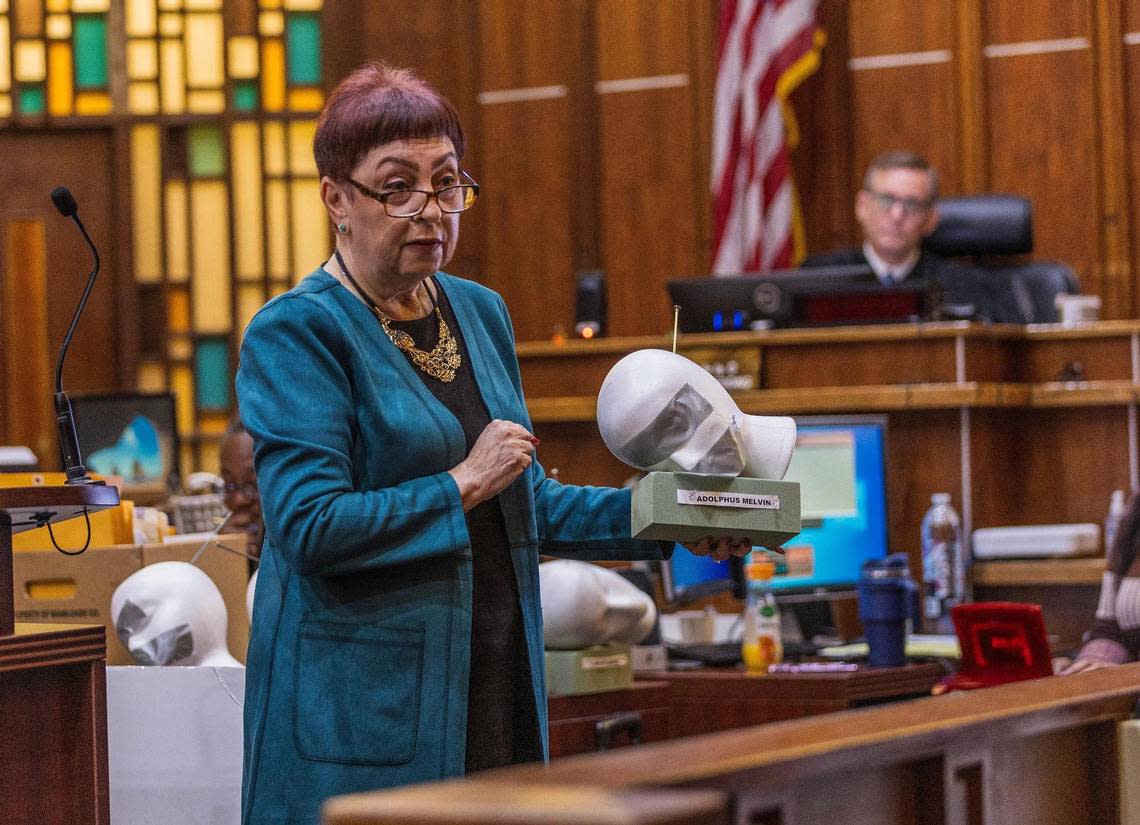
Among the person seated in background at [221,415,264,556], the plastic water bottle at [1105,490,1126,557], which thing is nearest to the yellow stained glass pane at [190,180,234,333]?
the person seated in background at [221,415,264,556]

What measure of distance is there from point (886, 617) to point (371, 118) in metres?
1.91

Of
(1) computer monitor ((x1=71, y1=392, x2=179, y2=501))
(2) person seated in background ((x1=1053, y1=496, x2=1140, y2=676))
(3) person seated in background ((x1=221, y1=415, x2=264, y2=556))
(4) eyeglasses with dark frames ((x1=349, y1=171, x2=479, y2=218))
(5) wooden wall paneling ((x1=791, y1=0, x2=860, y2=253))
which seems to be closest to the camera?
(4) eyeglasses with dark frames ((x1=349, y1=171, x2=479, y2=218))

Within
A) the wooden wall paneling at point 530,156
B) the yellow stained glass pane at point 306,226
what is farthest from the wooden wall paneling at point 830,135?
the yellow stained glass pane at point 306,226

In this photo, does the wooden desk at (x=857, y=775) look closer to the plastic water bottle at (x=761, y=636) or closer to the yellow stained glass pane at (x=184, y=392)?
the plastic water bottle at (x=761, y=636)

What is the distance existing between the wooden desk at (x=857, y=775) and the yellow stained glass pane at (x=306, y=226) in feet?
19.4

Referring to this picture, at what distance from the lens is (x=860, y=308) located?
186 inches

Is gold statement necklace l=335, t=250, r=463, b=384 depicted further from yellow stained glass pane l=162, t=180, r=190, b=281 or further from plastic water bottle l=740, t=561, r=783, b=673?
yellow stained glass pane l=162, t=180, r=190, b=281

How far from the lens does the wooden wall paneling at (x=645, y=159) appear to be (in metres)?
7.36

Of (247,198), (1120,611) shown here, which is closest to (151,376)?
(247,198)

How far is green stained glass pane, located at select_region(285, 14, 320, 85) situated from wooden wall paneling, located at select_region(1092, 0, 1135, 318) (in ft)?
11.0

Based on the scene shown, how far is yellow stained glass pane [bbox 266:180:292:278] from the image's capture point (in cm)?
759

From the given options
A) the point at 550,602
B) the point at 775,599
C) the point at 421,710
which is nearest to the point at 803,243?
the point at 775,599

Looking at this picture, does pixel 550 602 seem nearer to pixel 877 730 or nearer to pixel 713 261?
pixel 877 730

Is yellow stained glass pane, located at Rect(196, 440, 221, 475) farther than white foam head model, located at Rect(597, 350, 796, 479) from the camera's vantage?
Yes
